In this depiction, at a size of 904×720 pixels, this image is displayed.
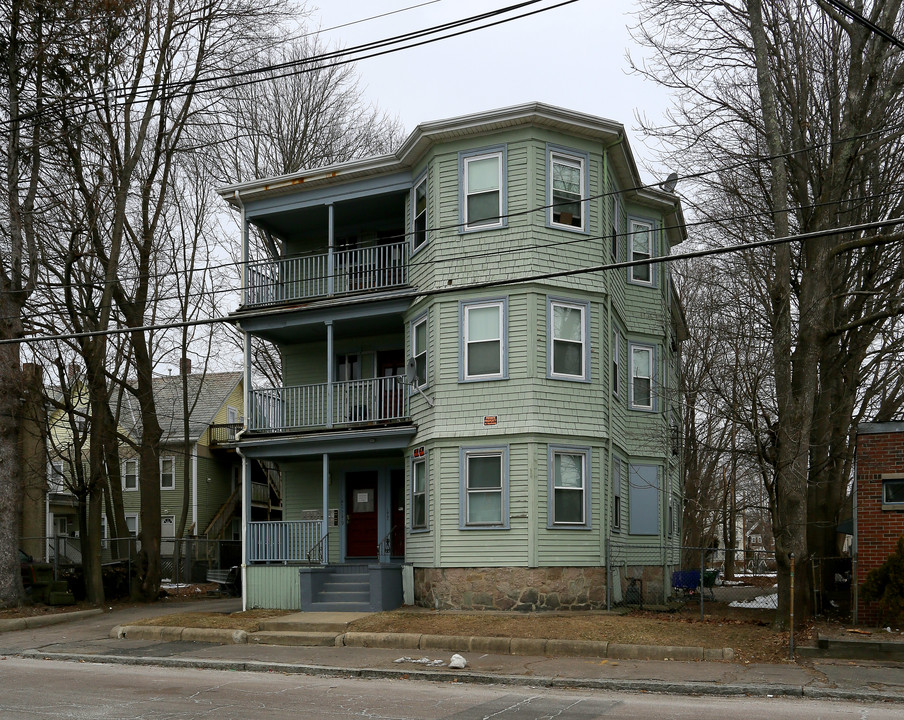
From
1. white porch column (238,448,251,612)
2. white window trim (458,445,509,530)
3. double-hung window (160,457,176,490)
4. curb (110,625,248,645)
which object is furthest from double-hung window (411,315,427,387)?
double-hung window (160,457,176,490)

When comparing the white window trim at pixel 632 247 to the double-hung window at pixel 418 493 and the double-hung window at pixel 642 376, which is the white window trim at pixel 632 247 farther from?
the double-hung window at pixel 418 493

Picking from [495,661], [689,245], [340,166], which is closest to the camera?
[495,661]

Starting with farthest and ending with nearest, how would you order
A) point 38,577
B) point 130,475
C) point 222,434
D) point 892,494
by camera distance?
point 222,434 → point 130,475 → point 38,577 → point 892,494

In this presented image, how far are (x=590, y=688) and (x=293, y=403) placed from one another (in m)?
12.5

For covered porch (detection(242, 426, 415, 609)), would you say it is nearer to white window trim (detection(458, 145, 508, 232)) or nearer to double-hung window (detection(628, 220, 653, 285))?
white window trim (detection(458, 145, 508, 232))

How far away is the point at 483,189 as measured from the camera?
A: 1977 cm

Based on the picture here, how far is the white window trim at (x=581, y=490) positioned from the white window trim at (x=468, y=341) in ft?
6.06

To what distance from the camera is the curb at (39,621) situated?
64.5 feet

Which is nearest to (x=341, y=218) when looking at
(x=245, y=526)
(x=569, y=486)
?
(x=245, y=526)

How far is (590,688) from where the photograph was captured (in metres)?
12.3

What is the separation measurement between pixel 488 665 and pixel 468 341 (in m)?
7.50

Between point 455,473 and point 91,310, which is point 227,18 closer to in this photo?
point 91,310

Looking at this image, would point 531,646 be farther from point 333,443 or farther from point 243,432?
point 243,432

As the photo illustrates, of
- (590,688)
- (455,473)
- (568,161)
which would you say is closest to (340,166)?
(568,161)
